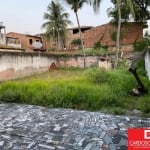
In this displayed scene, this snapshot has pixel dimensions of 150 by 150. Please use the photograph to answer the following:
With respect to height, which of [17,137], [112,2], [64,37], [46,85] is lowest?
[17,137]

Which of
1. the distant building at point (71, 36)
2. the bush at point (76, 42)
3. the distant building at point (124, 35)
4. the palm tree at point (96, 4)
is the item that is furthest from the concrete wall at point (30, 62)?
the distant building at point (71, 36)

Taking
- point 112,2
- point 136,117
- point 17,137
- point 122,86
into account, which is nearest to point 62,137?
point 17,137

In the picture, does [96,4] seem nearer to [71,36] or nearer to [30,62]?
[30,62]

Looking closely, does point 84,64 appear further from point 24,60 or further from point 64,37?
point 64,37

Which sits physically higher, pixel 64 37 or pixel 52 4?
pixel 52 4

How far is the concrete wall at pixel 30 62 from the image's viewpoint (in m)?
13.6

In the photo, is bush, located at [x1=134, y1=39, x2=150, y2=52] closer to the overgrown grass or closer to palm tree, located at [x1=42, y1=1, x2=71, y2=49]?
palm tree, located at [x1=42, y1=1, x2=71, y2=49]

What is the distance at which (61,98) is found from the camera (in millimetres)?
8031

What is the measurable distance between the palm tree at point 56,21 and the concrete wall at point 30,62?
1008 cm

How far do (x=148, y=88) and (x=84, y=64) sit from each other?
10.4 m

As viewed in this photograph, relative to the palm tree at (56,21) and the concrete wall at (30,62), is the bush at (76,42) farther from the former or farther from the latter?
the concrete wall at (30,62)

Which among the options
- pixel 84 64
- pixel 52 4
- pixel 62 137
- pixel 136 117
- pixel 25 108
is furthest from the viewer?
pixel 52 4

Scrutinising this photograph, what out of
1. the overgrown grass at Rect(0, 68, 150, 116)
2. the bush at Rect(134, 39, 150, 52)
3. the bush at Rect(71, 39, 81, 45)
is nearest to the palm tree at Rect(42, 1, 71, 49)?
the bush at Rect(71, 39, 81, 45)

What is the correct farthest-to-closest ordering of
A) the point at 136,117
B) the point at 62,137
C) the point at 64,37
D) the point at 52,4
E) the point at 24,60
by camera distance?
the point at 64,37, the point at 52,4, the point at 24,60, the point at 136,117, the point at 62,137
